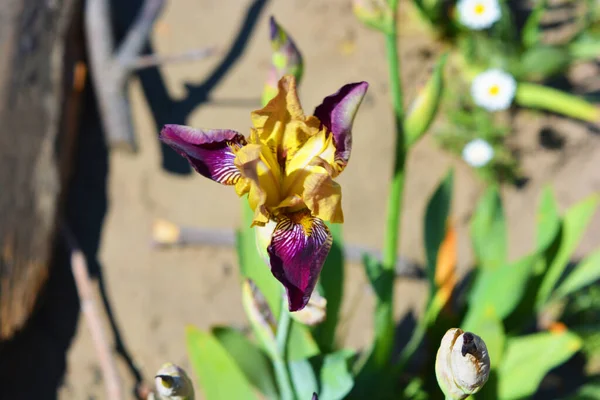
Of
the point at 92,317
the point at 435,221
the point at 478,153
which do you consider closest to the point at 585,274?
the point at 435,221

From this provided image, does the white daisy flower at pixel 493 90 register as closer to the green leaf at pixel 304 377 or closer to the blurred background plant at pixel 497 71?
the blurred background plant at pixel 497 71

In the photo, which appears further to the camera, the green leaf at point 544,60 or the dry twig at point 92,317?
the green leaf at point 544,60

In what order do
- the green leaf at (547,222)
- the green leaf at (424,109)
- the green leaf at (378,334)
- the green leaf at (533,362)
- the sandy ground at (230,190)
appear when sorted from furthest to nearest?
1. the sandy ground at (230,190)
2. the green leaf at (547,222)
3. the green leaf at (533,362)
4. the green leaf at (378,334)
5. the green leaf at (424,109)

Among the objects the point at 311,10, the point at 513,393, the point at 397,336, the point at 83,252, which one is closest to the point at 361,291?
the point at 397,336

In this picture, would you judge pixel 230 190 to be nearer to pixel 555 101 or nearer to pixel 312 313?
pixel 555 101

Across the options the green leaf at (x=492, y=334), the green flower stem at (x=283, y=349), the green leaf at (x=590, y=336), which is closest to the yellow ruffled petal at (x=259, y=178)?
the green flower stem at (x=283, y=349)

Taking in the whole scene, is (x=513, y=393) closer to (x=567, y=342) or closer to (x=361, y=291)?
(x=567, y=342)
